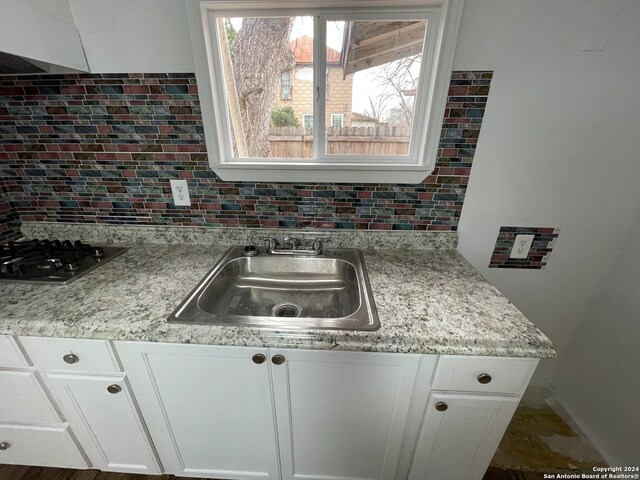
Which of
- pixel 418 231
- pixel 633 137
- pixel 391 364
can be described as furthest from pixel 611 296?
pixel 391 364

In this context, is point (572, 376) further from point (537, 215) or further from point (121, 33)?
point (121, 33)

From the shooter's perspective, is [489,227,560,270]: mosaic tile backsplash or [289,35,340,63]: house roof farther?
[489,227,560,270]: mosaic tile backsplash

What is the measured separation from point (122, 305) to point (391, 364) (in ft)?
2.91

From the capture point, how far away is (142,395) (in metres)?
0.86

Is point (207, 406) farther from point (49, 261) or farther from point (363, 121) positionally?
point (363, 121)

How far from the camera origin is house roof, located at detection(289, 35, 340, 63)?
101cm

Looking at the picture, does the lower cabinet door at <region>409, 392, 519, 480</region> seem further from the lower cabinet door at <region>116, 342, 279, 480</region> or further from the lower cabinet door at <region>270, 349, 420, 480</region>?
the lower cabinet door at <region>116, 342, 279, 480</region>

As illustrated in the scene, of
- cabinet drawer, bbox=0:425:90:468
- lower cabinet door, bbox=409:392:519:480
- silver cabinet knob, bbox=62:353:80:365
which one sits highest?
silver cabinet knob, bbox=62:353:80:365

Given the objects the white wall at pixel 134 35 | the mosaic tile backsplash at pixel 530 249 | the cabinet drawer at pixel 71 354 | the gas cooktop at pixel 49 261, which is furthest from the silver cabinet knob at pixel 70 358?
the mosaic tile backsplash at pixel 530 249

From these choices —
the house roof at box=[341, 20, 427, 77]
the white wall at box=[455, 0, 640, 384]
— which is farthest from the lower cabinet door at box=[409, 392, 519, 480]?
the house roof at box=[341, 20, 427, 77]

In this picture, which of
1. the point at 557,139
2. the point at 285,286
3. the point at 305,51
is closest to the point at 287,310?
the point at 285,286

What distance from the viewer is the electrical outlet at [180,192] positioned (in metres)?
1.19

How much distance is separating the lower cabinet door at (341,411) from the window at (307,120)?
93 cm

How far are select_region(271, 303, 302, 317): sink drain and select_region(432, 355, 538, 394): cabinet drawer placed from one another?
553 millimetres
